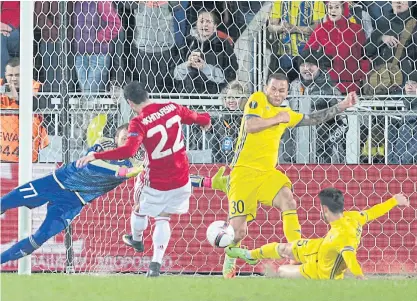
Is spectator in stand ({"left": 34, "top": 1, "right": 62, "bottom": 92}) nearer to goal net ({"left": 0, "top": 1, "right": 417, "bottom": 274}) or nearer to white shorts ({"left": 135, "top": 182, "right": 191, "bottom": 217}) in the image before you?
goal net ({"left": 0, "top": 1, "right": 417, "bottom": 274})

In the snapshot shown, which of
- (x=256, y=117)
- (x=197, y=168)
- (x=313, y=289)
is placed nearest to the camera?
(x=313, y=289)

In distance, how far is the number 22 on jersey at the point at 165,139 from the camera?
6102mm

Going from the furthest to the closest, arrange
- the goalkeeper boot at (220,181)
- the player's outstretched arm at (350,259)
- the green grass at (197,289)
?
the goalkeeper boot at (220,181)
the player's outstretched arm at (350,259)
the green grass at (197,289)

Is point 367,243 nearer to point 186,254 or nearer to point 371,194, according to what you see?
point 371,194

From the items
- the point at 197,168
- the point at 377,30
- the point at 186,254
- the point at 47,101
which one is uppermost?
the point at 377,30

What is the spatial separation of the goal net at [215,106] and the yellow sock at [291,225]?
37cm

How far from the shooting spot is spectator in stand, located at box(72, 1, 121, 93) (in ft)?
23.6

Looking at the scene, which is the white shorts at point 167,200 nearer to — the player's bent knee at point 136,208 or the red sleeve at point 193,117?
the player's bent knee at point 136,208

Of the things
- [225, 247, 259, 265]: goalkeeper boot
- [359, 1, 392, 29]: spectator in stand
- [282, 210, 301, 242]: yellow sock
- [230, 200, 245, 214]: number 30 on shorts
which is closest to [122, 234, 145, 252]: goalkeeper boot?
[225, 247, 259, 265]: goalkeeper boot

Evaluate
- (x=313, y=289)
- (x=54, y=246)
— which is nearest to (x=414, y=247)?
(x=313, y=289)

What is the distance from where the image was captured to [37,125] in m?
7.12

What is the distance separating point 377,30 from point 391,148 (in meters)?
0.84

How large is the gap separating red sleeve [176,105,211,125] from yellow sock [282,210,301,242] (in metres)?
0.85

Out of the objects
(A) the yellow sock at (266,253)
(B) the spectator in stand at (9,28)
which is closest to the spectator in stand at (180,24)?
(B) the spectator in stand at (9,28)
